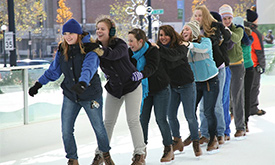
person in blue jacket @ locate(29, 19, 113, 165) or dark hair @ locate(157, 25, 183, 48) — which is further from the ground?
dark hair @ locate(157, 25, 183, 48)

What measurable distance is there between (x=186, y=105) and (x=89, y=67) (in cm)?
129

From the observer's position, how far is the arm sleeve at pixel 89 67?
3.01 meters

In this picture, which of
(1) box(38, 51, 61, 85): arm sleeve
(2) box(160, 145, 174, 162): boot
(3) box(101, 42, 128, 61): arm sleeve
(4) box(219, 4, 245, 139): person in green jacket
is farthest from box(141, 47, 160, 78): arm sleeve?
(4) box(219, 4, 245, 139): person in green jacket

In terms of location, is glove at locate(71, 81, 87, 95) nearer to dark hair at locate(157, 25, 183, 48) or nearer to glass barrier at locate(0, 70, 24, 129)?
dark hair at locate(157, 25, 183, 48)

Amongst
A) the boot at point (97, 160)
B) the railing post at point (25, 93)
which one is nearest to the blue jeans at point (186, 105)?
the boot at point (97, 160)

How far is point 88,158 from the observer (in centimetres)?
425

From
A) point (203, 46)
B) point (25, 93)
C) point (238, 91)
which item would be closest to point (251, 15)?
point (238, 91)

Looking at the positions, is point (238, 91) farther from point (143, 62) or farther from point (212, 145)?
point (143, 62)

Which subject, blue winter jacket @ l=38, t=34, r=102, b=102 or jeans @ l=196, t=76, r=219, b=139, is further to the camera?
jeans @ l=196, t=76, r=219, b=139

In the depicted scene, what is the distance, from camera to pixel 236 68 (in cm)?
480

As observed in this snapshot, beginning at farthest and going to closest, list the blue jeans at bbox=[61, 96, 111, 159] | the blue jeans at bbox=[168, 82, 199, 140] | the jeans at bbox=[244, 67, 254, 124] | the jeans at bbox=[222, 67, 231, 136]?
the jeans at bbox=[244, 67, 254, 124] < the jeans at bbox=[222, 67, 231, 136] < the blue jeans at bbox=[168, 82, 199, 140] < the blue jeans at bbox=[61, 96, 111, 159]

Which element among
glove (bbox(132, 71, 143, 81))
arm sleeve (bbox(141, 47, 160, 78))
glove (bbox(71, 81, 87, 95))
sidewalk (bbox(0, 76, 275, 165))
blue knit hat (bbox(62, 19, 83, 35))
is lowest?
sidewalk (bbox(0, 76, 275, 165))

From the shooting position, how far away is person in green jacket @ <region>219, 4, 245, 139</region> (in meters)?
4.63

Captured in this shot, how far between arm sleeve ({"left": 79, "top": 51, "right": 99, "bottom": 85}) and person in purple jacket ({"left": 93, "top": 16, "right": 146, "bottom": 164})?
10cm
